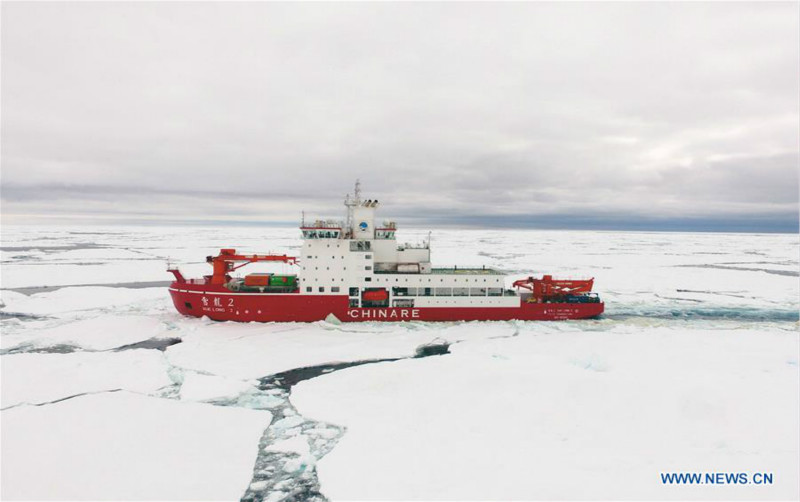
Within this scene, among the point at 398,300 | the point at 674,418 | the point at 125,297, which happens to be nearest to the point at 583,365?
the point at 674,418

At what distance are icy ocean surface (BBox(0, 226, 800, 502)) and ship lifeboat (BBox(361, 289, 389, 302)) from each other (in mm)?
1378

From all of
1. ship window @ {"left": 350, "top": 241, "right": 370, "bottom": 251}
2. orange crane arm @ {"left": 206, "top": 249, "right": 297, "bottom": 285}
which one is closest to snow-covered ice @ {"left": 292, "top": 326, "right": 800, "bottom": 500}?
ship window @ {"left": 350, "top": 241, "right": 370, "bottom": 251}

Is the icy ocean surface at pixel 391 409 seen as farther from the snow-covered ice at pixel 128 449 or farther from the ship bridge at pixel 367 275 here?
the ship bridge at pixel 367 275

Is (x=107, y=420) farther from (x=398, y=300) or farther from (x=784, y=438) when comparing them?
(x=784, y=438)

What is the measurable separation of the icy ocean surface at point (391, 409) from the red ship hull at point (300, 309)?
74 centimetres

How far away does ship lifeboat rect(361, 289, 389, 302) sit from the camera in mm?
19766

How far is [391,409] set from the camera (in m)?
10.3

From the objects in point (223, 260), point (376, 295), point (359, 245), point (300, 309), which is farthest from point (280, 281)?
point (376, 295)

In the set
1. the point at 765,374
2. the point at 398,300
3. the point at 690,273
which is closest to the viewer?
the point at 765,374

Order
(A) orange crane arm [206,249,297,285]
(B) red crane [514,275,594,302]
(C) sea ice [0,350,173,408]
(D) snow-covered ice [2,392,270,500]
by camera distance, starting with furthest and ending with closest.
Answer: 1. (B) red crane [514,275,594,302]
2. (A) orange crane arm [206,249,297,285]
3. (C) sea ice [0,350,173,408]
4. (D) snow-covered ice [2,392,270,500]

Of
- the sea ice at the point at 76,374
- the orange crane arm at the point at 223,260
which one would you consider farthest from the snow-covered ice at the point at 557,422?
the orange crane arm at the point at 223,260

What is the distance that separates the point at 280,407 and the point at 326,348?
4.91 meters

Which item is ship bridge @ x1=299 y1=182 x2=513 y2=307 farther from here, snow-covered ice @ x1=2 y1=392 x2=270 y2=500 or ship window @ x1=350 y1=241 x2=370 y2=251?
snow-covered ice @ x1=2 y1=392 x2=270 y2=500

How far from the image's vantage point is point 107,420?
9.62m
